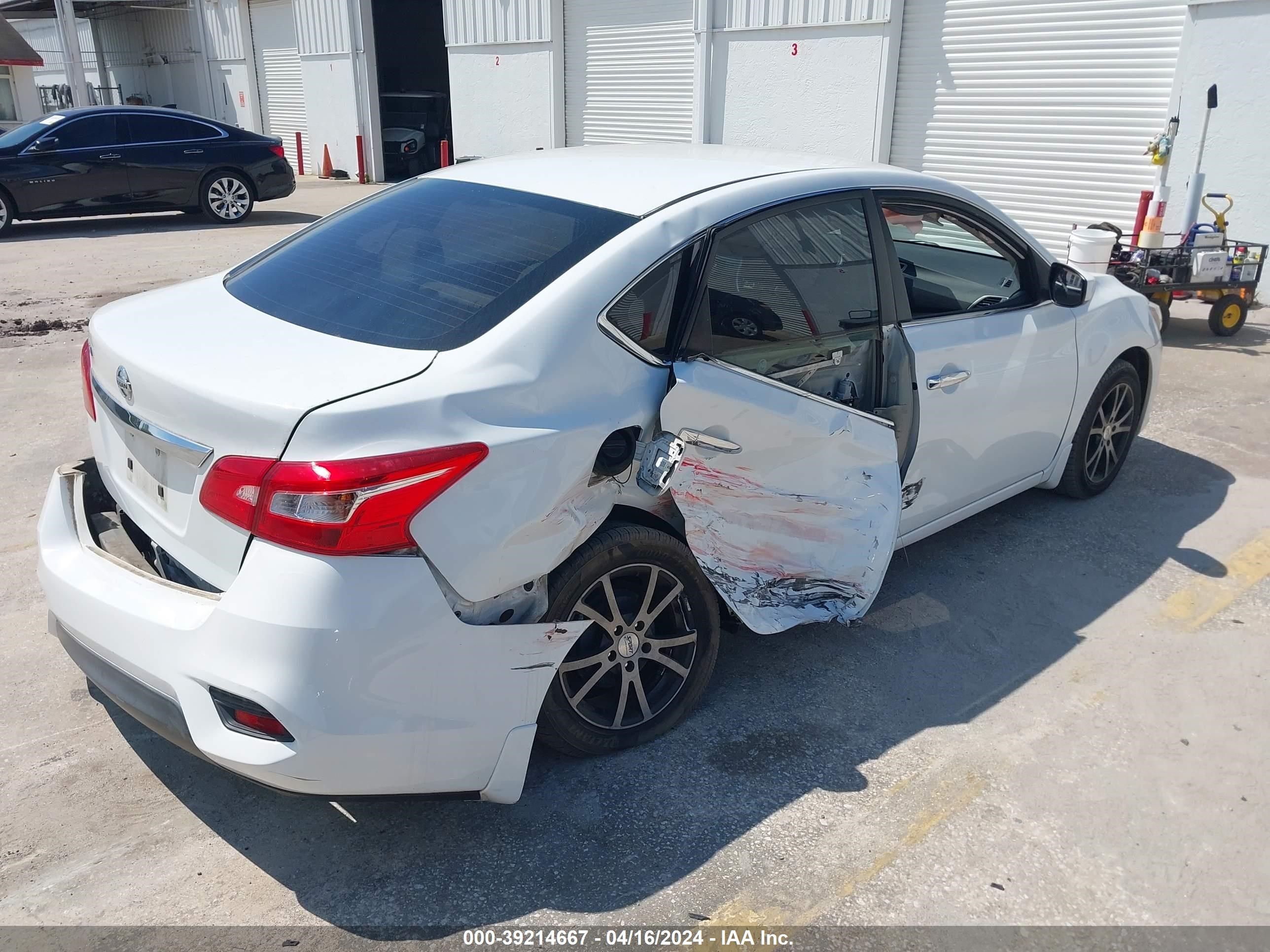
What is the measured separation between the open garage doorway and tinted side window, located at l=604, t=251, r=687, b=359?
64.2 ft

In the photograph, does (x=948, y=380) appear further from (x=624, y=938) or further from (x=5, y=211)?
(x=5, y=211)

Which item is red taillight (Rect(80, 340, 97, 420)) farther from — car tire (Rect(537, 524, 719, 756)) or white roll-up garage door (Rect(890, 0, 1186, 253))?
white roll-up garage door (Rect(890, 0, 1186, 253))

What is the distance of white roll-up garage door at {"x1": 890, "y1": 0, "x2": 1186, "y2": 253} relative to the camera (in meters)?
10.1

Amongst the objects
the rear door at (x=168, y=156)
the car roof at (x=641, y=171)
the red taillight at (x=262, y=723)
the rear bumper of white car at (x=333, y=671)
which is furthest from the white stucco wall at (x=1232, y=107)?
the rear door at (x=168, y=156)

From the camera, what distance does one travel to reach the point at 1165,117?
9945 mm

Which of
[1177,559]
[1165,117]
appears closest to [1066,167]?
[1165,117]

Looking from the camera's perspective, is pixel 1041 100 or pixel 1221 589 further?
pixel 1041 100

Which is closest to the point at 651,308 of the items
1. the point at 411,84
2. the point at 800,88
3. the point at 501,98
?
the point at 800,88

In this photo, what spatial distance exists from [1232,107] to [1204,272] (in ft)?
6.68

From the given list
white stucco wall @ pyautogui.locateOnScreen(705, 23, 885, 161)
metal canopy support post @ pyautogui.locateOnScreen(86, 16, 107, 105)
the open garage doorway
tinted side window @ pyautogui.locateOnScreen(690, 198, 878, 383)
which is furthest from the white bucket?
metal canopy support post @ pyautogui.locateOnScreen(86, 16, 107, 105)

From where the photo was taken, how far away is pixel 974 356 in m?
3.96

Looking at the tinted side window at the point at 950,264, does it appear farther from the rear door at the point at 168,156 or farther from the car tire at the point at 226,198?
the car tire at the point at 226,198

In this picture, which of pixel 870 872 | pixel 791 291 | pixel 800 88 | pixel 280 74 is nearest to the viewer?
pixel 870 872

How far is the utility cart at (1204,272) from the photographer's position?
8.34 metres
